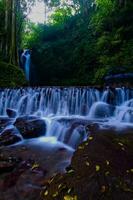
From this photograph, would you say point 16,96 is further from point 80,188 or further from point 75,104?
point 80,188

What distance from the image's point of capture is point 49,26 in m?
25.4

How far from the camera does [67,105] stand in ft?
38.6

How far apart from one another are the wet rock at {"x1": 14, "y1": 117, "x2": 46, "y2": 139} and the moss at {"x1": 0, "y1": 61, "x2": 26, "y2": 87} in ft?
28.0

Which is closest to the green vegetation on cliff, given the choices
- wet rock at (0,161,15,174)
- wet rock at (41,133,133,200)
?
wet rock at (0,161,15,174)

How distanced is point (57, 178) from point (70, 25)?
22551 millimetres

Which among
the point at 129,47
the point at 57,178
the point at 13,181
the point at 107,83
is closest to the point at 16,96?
the point at 107,83

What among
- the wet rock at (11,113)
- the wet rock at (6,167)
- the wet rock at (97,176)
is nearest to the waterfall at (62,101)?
the wet rock at (11,113)

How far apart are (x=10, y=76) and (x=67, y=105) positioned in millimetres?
6941

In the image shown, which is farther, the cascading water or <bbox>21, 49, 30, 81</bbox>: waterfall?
<bbox>21, 49, 30, 81</bbox>: waterfall

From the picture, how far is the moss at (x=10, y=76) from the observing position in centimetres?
1706

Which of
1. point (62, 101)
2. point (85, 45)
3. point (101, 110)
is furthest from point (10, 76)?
point (101, 110)

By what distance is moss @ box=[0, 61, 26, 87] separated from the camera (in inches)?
672

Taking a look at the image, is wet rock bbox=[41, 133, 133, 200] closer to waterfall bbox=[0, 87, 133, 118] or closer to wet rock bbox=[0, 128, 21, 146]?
wet rock bbox=[0, 128, 21, 146]

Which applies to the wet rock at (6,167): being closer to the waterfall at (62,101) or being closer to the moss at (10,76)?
the waterfall at (62,101)
